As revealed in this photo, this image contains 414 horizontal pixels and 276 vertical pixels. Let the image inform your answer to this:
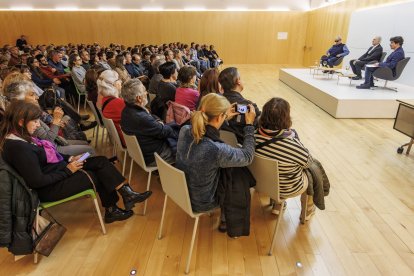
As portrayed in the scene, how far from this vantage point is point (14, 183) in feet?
5.31

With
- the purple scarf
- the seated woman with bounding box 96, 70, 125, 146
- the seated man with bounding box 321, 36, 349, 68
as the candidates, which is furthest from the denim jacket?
the seated man with bounding box 321, 36, 349, 68

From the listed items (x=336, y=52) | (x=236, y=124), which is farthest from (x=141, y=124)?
(x=336, y=52)

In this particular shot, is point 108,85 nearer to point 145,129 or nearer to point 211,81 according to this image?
point 145,129

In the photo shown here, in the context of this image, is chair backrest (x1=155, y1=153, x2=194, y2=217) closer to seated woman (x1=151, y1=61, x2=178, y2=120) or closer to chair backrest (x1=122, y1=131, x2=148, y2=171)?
chair backrest (x1=122, y1=131, x2=148, y2=171)

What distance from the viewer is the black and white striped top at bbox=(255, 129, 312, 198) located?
70.7 inches

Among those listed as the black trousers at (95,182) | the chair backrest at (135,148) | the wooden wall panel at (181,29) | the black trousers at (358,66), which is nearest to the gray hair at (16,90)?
the black trousers at (95,182)

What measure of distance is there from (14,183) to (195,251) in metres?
1.26

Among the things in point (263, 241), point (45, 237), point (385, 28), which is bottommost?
point (263, 241)

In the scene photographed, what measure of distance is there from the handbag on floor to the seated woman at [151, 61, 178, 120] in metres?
1.77

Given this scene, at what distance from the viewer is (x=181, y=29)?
13.6 meters

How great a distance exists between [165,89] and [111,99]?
0.66 metres

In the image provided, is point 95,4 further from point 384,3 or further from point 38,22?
point 384,3

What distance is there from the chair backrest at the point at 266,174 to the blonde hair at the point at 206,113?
42 centimetres

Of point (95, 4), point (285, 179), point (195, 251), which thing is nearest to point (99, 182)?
point (195, 251)
